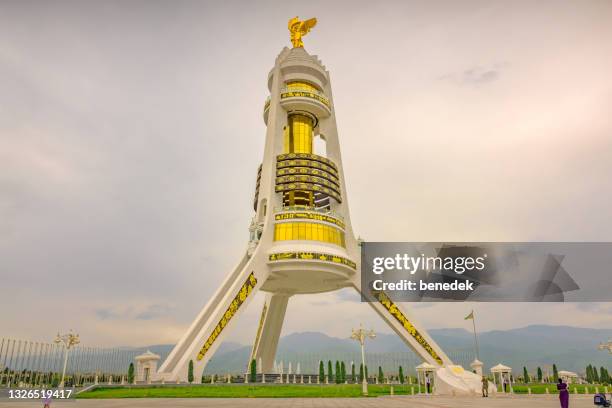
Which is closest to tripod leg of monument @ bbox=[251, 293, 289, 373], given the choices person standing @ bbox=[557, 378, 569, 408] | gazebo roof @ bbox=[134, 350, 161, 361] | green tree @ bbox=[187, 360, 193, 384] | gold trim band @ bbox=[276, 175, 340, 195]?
gold trim band @ bbox=[276, 175, 340, 195]

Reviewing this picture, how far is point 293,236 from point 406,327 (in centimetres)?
1803

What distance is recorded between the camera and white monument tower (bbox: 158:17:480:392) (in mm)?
43844

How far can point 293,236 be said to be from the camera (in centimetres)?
4959

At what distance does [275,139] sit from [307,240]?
14.2 meters

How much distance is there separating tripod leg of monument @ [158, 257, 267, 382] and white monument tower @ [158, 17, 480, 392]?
90mm

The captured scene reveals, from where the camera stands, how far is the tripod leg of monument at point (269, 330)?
6191cm

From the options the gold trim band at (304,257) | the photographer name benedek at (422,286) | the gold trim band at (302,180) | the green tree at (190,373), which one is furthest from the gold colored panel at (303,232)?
the green tree at (190,373)

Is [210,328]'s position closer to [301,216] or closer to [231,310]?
[231,310]

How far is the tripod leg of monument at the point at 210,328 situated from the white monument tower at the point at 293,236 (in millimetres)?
90

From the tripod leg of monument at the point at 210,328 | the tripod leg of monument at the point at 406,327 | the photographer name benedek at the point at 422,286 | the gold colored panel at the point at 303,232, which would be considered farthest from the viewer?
the tripod leg of monument at the point at 406,327

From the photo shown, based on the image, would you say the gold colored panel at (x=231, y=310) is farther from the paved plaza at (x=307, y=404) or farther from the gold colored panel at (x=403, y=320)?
the gold colored panel at (x=403, y=320)

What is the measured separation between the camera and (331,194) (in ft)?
180

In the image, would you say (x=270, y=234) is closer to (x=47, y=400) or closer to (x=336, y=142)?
(x=336, y=142)

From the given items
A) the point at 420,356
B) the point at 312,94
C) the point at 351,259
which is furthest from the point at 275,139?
the point at 420,356
